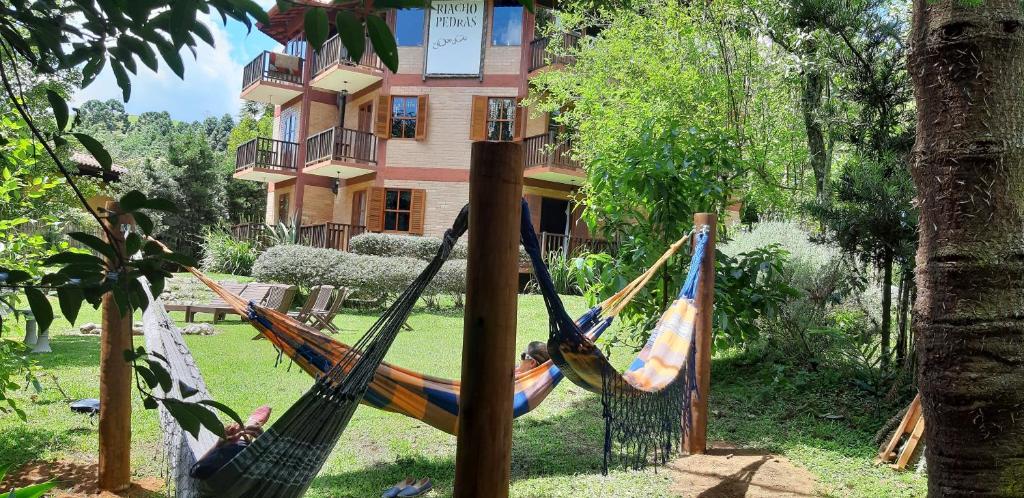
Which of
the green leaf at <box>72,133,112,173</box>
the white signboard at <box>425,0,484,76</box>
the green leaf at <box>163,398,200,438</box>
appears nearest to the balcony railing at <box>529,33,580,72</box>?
the white signboard at <box>425,0,484,76</box>

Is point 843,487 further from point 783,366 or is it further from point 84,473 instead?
point 84,473

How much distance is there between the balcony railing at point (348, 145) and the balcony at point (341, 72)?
46.9 inches

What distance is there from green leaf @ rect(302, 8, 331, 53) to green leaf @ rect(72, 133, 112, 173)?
1.11ft

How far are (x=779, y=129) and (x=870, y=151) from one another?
18.7ft

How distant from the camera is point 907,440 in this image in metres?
3.90

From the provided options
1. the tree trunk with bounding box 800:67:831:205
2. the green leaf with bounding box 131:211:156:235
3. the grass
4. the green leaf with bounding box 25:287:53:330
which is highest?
the tree trunk with bounding box 800:67:831:205

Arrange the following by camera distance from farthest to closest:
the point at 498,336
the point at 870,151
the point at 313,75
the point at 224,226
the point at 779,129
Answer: the point at 224,226, the point at 313,75, the point at 779,129, the point at 870,151, the point at 498,336

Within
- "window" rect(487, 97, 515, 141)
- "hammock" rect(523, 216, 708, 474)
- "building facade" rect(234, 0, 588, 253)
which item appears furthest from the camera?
"window" rect(487, 97, 515, 141)

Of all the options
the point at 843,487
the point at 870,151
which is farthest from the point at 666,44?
the point at 843,487

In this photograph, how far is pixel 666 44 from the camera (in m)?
8.99

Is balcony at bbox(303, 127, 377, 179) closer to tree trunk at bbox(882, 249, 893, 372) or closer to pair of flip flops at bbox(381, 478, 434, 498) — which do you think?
tree trunk at bbox(882, 249, 893, 372)

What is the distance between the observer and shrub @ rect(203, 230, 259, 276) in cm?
1464

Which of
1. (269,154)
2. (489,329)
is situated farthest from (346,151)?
(489,329)

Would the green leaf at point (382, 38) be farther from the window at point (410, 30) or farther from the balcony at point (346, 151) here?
the window at point (410, 30)
